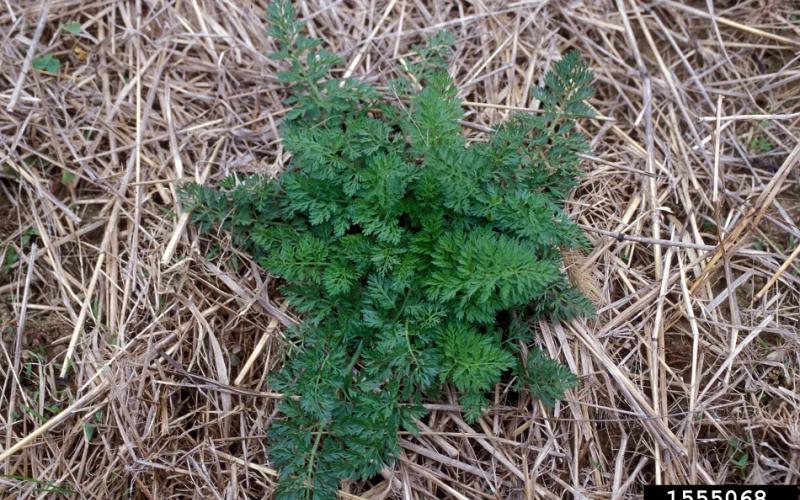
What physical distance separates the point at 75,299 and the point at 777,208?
331 cm

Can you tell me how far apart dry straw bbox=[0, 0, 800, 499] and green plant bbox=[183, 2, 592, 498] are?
0.23m

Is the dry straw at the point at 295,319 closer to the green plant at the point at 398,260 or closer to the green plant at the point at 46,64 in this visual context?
the green plant at the point at 46,64

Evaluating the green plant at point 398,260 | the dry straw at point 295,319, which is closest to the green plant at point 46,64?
the dry straw at point 295,319

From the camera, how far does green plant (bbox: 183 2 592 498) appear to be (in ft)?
7.53

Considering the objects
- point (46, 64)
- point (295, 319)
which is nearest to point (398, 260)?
point (295, 319)

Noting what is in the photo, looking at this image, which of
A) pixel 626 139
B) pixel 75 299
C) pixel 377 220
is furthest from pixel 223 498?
pixel 626 139

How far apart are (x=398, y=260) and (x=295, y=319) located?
62 cm

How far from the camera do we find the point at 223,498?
2.52 m

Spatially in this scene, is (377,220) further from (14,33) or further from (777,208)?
(14,33)

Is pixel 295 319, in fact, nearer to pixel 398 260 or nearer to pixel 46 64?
pixel 398 260

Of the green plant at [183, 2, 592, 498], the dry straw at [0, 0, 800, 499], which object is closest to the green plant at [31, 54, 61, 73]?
the dry straw at [0, 0, 800, 499]

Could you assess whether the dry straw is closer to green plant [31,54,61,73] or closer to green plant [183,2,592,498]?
green plant [31,54,61,73]

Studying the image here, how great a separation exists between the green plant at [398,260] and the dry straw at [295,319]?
227 millimetres

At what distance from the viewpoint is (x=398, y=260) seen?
245 cm
